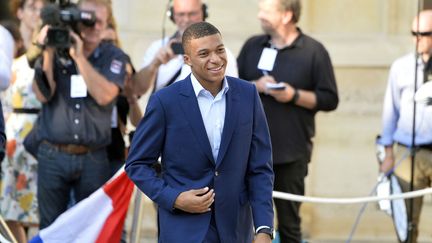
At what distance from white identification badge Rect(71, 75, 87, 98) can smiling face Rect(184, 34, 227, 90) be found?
7.60 ft

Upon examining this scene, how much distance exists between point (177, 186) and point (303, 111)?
9.43ft

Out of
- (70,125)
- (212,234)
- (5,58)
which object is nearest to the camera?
(212,234)

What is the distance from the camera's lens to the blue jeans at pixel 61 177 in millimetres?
8180

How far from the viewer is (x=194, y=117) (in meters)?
5.99

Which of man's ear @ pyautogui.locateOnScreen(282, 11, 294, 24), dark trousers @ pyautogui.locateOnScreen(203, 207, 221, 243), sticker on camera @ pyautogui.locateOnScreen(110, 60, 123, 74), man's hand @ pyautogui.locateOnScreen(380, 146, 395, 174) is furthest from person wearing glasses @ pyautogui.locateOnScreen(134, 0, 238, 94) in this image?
dark trousers @ pyautogui.locateOnScreen(203, 207, 221, 243)

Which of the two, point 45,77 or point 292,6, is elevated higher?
point 292,6

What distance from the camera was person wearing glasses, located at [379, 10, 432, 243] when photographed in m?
8.78

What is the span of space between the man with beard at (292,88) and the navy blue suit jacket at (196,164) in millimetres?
2511

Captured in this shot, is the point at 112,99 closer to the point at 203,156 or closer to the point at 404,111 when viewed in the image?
the point at 404,111

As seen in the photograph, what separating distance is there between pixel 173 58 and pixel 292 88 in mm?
844

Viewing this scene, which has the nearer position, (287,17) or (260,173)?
(260,173)

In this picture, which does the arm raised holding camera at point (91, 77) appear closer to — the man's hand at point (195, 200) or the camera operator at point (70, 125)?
the camera operator at point (70, 125)

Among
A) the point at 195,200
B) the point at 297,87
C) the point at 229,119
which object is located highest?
the point at 229,119

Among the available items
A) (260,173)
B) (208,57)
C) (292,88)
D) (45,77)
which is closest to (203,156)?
(260,173)
